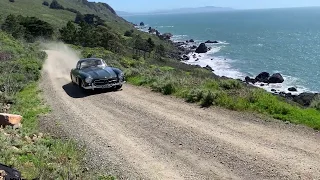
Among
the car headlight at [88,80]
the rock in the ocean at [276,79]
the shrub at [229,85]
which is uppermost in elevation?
the car headlight at [88,80]

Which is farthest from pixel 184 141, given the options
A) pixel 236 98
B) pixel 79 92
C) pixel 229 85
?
pixel 79 92

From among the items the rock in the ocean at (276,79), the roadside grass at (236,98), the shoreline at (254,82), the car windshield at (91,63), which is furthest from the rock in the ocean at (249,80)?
the car windshield at (91,63)

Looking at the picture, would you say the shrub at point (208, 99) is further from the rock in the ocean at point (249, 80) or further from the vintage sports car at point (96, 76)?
the rock in the ocean at point (249, 80)

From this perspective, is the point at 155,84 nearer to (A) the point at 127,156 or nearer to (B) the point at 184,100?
(B) the point at 184,100

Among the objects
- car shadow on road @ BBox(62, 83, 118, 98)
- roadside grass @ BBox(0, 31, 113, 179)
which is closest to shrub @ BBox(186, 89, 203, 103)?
car shadow on road @ BBox(62, 83, 118, 98)

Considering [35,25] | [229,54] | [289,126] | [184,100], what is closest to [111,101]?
[184,100]

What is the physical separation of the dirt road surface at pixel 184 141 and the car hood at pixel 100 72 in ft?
7.70

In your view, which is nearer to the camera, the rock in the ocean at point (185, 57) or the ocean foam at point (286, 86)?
the ocean foam at point (286, 86)

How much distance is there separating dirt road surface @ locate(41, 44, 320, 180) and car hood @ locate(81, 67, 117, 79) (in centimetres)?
235

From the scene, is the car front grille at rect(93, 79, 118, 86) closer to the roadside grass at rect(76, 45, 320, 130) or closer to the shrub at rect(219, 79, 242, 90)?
the roadside grass at rect(76, 45, 320, 130)

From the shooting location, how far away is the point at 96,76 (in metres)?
16.8

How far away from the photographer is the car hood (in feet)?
55.3

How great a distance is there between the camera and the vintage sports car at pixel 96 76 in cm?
1672

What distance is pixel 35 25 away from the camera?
73688 mm
